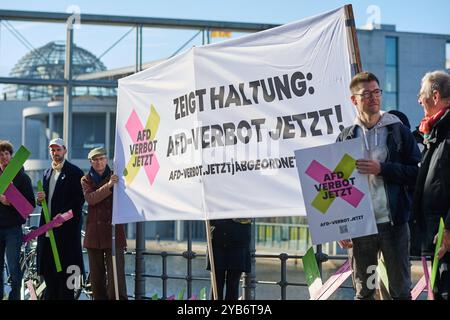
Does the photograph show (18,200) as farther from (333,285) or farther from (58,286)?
(333,285)

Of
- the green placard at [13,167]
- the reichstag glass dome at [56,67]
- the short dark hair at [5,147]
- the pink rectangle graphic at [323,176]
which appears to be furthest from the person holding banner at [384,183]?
the reichstag glass dome at [56,67]

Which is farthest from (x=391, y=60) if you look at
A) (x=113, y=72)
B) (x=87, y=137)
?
(x=113, y=72)

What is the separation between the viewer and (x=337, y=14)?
17.9ft

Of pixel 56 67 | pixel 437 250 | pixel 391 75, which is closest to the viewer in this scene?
pixel 437 250

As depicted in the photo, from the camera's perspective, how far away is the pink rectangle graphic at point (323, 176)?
4.96m

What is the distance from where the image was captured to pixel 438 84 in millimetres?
4773

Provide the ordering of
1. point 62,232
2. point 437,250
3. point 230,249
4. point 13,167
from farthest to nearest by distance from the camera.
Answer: point 62,232 < point 13,167 < point 230,249 < point 437,250

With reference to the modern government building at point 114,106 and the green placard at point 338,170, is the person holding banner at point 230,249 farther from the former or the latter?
the modern government building at point 114,106

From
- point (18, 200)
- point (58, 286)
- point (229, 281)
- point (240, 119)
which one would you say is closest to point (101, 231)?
point (58, 286)

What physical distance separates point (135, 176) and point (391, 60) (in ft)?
163

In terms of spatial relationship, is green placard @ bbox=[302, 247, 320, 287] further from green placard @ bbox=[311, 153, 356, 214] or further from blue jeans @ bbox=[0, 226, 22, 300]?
blue jeans @ bbox=[0, 226, 22, 300]

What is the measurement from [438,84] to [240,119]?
5.42 feet

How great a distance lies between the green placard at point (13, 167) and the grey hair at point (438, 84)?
375 cm

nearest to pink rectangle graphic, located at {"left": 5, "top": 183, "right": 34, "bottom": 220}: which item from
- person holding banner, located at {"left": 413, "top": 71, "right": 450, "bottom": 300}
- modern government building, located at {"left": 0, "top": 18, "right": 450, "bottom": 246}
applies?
person holding banner, located at {"left": 413, "top": 71, "right": 450, "bottom": 300}
